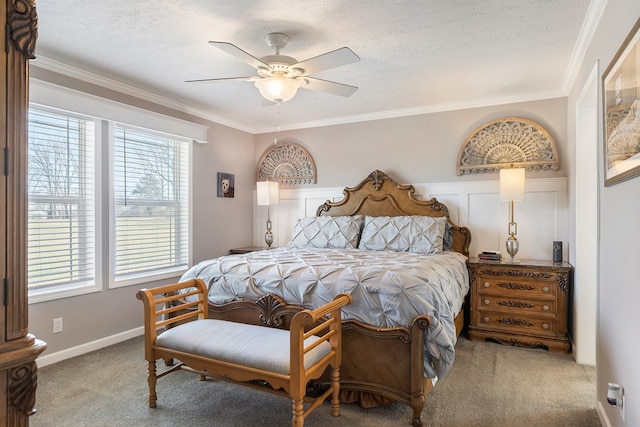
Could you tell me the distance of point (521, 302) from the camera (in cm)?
332

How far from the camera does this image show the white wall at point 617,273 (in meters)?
1.49

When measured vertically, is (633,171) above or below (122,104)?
below

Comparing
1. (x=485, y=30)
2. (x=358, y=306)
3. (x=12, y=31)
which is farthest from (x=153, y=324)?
(x=485, y=30)

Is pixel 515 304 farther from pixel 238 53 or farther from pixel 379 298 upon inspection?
pixel 238 53

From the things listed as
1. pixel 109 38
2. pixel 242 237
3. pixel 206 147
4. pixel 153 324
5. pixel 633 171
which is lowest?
pixel 153 324

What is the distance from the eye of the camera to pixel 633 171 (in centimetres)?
142

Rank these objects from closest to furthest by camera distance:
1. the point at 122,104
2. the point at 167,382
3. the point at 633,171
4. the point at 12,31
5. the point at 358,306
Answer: the point at 12,31 → the point at 633,171 → the point at 358,306 → the point at 167,382 → the point at 122,104

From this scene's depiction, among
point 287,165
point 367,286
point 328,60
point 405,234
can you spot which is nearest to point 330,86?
point 328,60

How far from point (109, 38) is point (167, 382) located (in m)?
2.41

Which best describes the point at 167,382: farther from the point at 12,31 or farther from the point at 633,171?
the point at 633,171

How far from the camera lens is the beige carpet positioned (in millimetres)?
2131

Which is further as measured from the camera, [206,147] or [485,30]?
[206,147]

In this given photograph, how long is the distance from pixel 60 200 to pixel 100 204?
32cm

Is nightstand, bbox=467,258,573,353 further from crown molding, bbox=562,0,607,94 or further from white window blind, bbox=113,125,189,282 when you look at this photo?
white window blind, bbox=113,125,189,282
